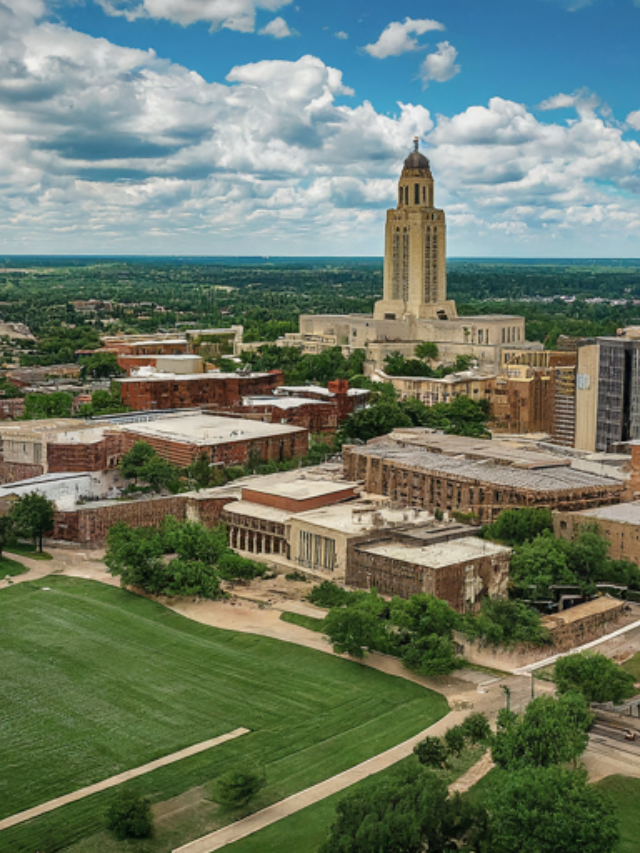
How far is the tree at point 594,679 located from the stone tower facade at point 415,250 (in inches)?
4740

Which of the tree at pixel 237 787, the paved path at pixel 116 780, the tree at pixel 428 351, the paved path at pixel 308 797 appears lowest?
the paved path at pixel 116 780

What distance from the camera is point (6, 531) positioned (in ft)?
283

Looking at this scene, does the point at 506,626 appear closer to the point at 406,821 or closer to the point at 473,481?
the point at 473,481

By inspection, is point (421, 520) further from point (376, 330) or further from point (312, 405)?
point (376, 330)

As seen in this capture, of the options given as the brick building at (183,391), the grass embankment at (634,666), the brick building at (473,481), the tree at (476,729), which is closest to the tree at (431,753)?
the tree at (476,729)

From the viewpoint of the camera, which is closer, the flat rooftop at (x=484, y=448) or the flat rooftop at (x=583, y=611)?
the flat rooftop at (x=583, y=611)

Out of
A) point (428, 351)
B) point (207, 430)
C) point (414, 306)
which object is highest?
point (414, 306)

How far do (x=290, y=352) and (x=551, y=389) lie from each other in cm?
5675

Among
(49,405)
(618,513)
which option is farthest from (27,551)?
(49,405)

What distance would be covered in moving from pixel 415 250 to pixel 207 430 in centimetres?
7496

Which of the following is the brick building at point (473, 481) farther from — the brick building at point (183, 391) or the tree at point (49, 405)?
the tree at point (49, 405)

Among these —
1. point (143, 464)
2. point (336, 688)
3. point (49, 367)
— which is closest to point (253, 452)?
point (143, 464)

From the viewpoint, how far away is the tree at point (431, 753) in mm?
50969

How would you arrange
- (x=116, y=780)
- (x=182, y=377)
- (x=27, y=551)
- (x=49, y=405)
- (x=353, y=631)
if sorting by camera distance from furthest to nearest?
(x=182, y=377) → (x=49, y=405) → (x=27, y=551) → (x=353, y=631) → (x=116, y=780)
